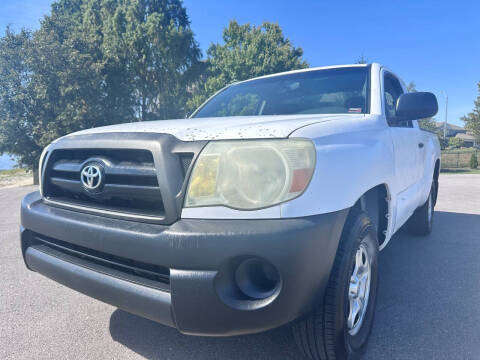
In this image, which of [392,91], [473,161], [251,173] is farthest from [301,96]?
[473,161]

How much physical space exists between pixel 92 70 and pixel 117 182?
1917cm

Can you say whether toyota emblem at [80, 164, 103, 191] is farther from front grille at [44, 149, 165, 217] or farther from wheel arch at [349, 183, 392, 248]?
wheel arch at [349, 183, 392, 248]

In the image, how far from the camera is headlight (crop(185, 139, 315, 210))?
1.31m

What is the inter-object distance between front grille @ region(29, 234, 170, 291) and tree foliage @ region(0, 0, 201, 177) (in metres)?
17.3

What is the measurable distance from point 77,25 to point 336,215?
2450cm

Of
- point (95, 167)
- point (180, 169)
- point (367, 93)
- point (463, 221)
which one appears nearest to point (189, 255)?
point (180, 169)

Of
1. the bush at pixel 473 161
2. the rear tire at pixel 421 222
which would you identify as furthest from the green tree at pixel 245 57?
the rear tire at pixel 421 222

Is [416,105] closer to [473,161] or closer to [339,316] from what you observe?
[339,316]

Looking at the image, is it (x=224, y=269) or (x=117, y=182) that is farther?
(x=117, y=182)

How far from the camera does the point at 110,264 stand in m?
1.56

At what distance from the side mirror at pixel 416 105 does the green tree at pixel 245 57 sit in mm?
17915

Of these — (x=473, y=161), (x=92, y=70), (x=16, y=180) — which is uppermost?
(x=92, y=70)

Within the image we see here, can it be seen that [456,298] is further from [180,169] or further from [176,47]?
[176,47]

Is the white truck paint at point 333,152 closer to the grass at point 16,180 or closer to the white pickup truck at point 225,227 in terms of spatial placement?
the white pickup truck at point 225,227
